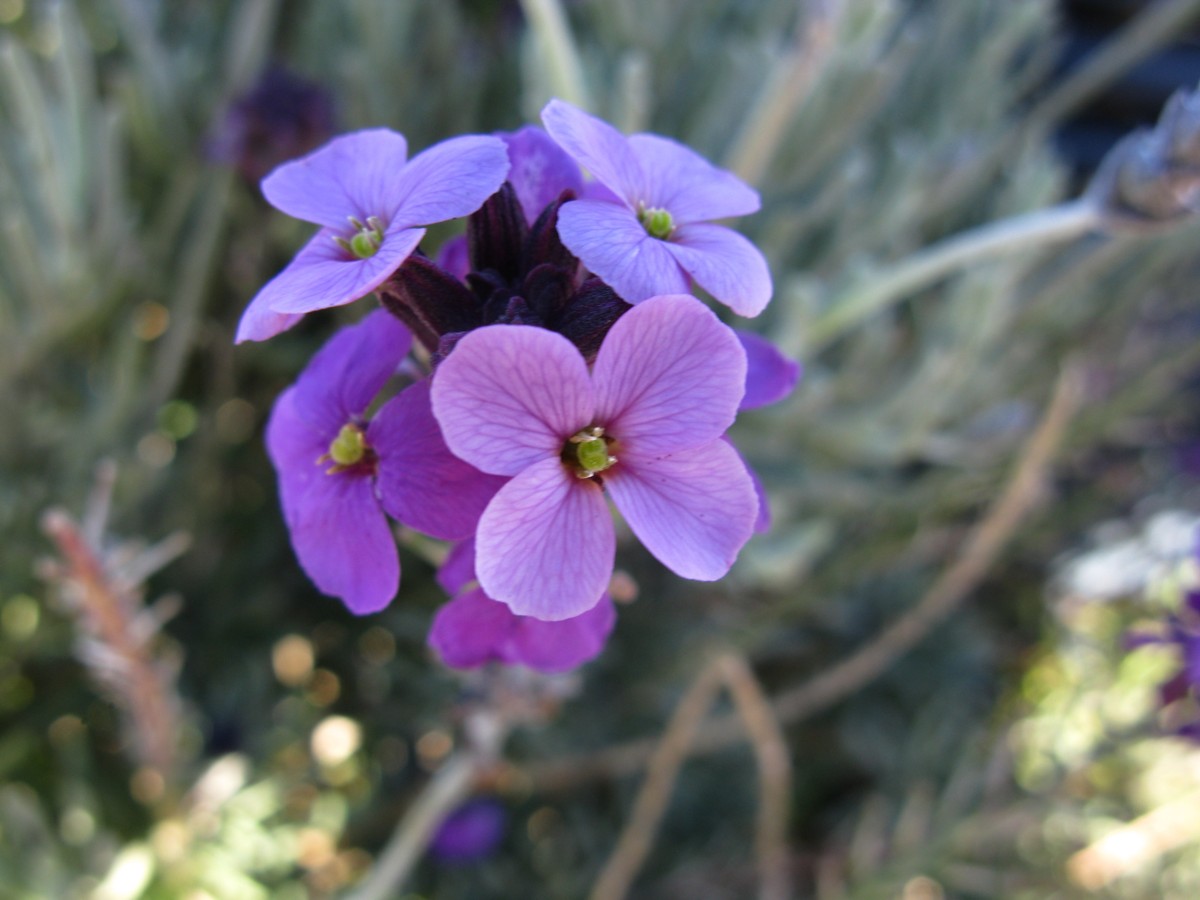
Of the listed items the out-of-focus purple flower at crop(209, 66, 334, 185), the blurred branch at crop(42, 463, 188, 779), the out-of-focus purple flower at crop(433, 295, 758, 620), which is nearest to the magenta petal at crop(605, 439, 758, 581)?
the out-of-focus purple flower at crop(433, 295, 758, 620)

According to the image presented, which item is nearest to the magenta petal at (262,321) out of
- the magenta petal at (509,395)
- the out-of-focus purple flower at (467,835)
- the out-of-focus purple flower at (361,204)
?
the out-of-focus purple flower at (361,204)

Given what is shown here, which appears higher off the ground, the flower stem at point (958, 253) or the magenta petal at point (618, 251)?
the magenta petal at point (618, 251)

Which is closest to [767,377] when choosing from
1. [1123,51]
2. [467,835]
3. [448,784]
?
[448,784]

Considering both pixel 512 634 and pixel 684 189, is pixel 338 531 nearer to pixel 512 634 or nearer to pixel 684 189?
pixel 512 634

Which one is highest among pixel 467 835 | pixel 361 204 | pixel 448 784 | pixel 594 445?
pixel 361 204

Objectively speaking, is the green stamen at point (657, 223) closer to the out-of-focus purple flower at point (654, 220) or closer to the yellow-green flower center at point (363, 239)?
the out-of-focus purple flower at point (654, 220)

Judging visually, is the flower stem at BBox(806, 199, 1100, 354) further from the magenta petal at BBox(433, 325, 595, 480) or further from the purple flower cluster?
the magenta petal at BBox(433, 325, 595, 480)

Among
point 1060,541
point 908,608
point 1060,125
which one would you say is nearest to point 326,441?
point 908,608
